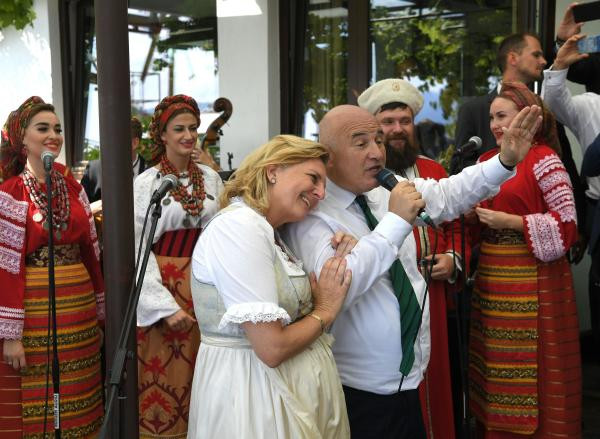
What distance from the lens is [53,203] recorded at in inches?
146

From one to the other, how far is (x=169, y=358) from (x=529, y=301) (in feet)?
5.59

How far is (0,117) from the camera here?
7.96 m

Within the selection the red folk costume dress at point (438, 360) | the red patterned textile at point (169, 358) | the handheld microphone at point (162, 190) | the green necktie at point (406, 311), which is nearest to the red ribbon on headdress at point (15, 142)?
the red patterned textile at point (169, 358)

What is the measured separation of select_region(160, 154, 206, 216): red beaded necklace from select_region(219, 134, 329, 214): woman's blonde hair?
1359 millimetres

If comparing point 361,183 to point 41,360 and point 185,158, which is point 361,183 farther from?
point 41,360

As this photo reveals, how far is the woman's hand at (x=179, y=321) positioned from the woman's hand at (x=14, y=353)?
2.13 ft

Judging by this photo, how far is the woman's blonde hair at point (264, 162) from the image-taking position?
96.1 inches

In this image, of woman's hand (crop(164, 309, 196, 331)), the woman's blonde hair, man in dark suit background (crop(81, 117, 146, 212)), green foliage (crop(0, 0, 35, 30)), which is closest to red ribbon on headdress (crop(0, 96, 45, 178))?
woman's hand (crop(164, 309, 196, 331))

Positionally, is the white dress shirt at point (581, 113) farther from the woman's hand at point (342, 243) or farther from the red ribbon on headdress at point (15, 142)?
the red ribbon on headdress at point (15, 142)

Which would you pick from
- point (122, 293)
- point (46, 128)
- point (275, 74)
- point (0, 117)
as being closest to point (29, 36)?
point (0, 117)

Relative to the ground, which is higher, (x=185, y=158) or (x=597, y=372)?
(x=185, y=158)

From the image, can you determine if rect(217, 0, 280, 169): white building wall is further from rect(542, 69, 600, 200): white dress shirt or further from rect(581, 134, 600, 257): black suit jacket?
rect(581, 134, 600, 257): black suit jacket

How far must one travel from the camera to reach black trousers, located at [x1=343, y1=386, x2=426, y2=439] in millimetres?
2658

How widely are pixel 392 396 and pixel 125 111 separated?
1.26 m
